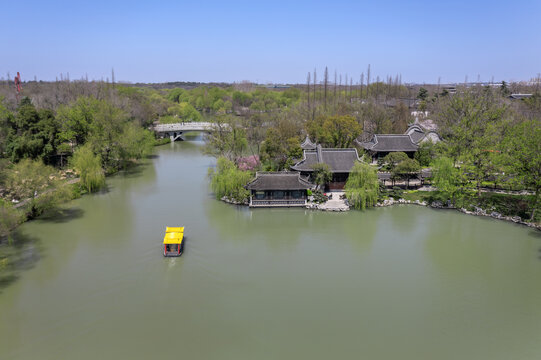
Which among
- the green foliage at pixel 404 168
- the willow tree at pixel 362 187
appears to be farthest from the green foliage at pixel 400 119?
the willow tree at pixel 362 187

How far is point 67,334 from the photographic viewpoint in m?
10.2

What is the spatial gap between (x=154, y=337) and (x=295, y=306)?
14.3 ft

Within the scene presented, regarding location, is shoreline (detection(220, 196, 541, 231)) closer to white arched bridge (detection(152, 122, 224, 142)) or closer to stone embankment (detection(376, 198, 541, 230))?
stone embankment (detection(376, 198, 541, 230))

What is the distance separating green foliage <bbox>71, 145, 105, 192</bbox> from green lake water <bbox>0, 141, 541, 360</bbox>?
353 centimetres

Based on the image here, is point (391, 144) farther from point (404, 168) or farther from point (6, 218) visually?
point (6, 218)

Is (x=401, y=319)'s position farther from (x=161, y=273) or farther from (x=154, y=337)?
(x=161, y=273)

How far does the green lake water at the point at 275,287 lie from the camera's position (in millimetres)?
9945

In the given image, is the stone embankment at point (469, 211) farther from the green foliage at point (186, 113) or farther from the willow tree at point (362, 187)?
the green foliage at point (186, 113)

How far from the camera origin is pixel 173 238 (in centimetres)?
1484

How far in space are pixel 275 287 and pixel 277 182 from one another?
27.5 feet

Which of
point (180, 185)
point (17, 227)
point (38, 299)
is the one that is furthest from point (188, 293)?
point (180, 185)

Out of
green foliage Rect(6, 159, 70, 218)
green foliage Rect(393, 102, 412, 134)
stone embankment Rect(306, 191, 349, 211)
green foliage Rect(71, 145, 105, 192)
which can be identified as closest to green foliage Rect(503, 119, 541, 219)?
stone embankment Rect(306, 191, 349, 211)

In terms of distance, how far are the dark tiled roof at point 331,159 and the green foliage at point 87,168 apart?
42.3 feet

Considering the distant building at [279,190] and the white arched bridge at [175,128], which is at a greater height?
the white arched bridge at [175,128]
